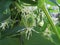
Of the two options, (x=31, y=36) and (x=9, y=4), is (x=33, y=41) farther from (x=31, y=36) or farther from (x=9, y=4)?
(x=9, y=4)

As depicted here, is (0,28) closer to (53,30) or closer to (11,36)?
(11,36)

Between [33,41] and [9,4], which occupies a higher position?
[9,4]

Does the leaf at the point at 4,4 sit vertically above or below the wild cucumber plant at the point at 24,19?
above

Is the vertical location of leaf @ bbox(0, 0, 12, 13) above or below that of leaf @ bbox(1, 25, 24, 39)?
above

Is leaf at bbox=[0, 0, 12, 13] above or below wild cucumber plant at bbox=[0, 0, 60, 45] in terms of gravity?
above

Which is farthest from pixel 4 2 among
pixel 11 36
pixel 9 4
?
pixel 11 36

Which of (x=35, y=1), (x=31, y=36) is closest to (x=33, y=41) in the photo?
(x=31, y=36)

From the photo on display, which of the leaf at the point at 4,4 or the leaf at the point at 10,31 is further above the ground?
the leaf at the point at 4,4

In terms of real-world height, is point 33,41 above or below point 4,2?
below
